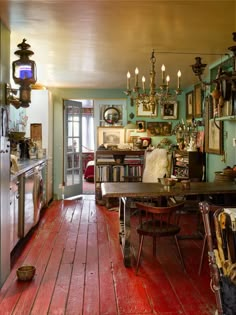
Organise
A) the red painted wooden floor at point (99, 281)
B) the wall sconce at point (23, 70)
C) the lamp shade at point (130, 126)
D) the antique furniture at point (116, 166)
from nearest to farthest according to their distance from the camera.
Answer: the red painted wooden floor at point (99, 281) < the wall sconce at point (23, 70) < the antique furniture at point (116, 166) < the lamp shade at point (130, 126)

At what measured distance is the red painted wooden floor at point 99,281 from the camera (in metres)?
2.66

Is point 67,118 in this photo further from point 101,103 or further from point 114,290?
point 114,290

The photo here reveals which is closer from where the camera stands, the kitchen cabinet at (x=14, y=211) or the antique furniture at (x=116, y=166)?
the kitchen cabinet at (x=14, y=211)

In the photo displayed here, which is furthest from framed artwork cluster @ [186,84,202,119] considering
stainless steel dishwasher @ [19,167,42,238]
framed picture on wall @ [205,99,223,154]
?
stainless steel dishwasher @ [19,167,42,238]

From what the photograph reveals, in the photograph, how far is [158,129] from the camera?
7441 mm

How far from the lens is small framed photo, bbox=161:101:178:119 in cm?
742

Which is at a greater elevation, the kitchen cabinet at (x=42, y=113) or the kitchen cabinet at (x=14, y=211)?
the kitchen cabinet at (x=42, y=113)

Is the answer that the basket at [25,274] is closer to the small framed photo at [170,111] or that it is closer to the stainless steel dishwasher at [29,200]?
the stainless steel dishwasher at [29,200]

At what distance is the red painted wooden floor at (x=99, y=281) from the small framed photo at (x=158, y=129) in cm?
318

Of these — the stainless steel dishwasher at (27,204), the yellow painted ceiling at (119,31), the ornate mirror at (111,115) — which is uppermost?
the yellow painted ceiling at (119,31)

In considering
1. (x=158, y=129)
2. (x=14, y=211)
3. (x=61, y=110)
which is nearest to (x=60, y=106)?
(x=61, y=110)

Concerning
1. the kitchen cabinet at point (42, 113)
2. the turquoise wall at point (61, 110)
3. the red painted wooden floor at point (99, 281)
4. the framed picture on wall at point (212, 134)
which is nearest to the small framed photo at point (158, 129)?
the turquoise wall at point (61, 110)

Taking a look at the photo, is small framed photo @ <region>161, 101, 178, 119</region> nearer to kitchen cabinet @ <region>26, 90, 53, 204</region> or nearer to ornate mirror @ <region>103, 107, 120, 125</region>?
ornate mirror @ <region>103, 107, 120, 125</region>

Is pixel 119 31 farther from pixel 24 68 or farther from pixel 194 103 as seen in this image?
pixel 194 103
